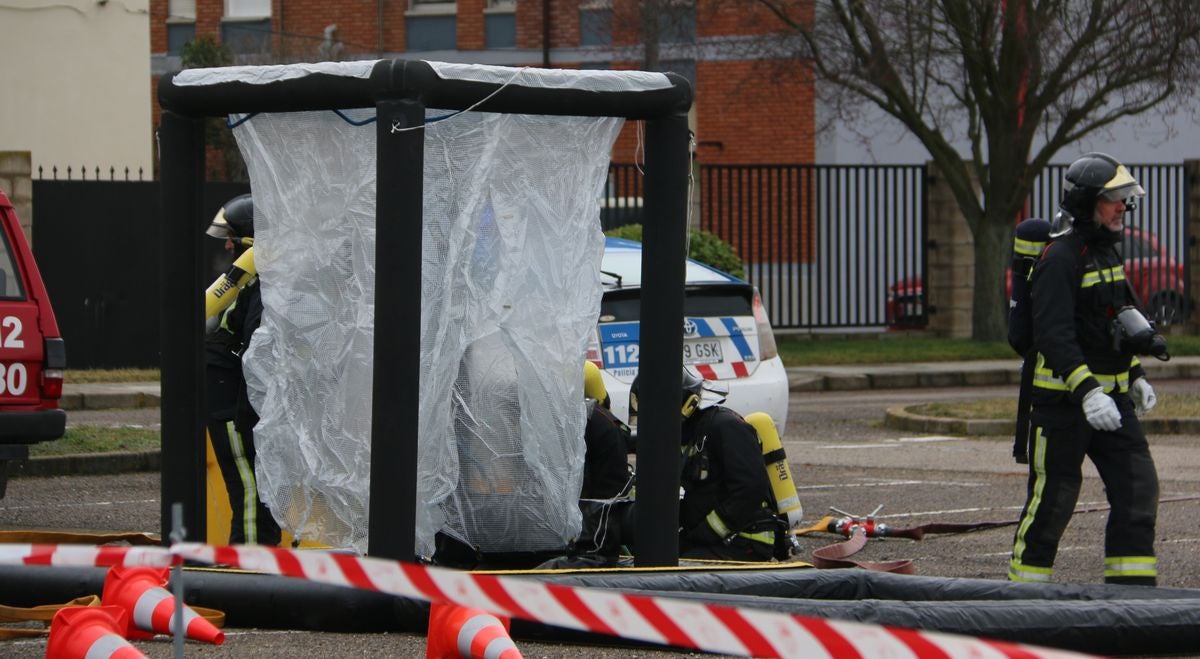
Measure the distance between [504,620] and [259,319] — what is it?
2.43 m

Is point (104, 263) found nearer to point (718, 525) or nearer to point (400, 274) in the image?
point (718, 525)

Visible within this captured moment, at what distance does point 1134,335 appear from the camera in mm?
6656

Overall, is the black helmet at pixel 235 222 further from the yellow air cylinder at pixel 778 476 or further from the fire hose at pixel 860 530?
the fire hose at pixel 860 530

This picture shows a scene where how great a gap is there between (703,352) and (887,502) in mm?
1390

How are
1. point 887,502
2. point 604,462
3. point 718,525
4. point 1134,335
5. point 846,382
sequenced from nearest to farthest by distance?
1. point 1134,335
2. point 718,525
3. point 604,462
4. point 887,502
5. point 846,382

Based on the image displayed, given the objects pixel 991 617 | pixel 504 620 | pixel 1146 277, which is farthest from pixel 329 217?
pixel 1146 277

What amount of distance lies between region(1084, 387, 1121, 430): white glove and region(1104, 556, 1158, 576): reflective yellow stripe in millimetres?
516

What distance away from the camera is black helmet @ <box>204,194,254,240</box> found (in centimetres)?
771

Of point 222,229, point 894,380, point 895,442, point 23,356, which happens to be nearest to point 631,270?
point 222,229

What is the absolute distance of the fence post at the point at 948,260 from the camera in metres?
Result: 23.2

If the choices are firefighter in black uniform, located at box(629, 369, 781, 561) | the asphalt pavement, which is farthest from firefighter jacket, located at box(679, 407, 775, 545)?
the asphalt pavement

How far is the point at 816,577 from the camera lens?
6.26m

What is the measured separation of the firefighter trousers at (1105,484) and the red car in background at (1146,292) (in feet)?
56.2

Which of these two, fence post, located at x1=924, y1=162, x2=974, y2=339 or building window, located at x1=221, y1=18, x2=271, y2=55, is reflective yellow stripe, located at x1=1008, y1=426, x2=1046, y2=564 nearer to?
fence post, located at x1=924, y1=162, x2=974, y2=339
